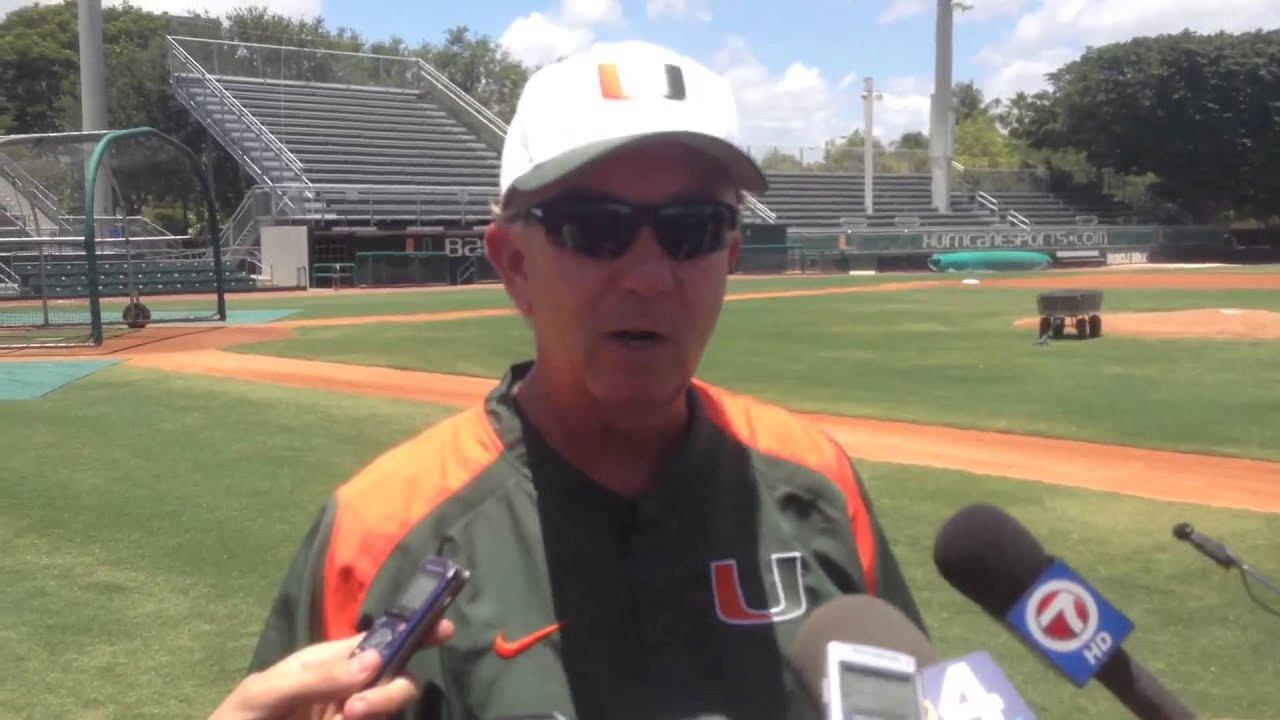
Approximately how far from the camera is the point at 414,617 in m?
1.26

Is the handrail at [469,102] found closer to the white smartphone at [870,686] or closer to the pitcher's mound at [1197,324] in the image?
the pitcher's mound at [1197,324]

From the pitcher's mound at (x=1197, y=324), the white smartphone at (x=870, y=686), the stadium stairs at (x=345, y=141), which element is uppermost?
the stadium stairs at (x=345, y=141)

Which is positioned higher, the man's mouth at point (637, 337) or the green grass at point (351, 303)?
the man's mouth at point (637, 337)

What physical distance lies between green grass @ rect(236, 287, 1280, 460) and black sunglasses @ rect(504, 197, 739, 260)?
832 centimetres

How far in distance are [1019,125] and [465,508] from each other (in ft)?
259

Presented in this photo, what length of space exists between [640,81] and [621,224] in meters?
0.20

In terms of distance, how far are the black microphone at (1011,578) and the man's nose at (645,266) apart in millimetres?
584

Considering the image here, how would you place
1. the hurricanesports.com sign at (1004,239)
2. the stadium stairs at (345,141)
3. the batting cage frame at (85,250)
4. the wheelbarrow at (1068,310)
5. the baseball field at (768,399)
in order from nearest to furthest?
the baseball field at (768,399) < the wheelbarrow at (1068,310) < the batting cage frame at (85,250) < the stadium stairs at (345,141) < the hurricanesports.com sign at (1004,239)

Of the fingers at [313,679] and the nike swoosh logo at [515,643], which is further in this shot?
the nike swoosh logo at [515,643]

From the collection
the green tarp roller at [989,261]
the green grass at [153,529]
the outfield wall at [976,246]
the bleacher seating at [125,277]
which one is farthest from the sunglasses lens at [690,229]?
the green tarp roller at [989,261]

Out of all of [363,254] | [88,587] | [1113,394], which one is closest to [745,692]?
[88,587]

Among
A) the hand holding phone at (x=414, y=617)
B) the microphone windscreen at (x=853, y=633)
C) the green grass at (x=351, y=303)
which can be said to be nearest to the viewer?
the hand holding phone at (x=414, y=617)

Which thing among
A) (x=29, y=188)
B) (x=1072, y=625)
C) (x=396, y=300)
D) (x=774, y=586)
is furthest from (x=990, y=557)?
(x=396, y=300)

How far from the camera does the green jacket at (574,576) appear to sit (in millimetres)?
1624
